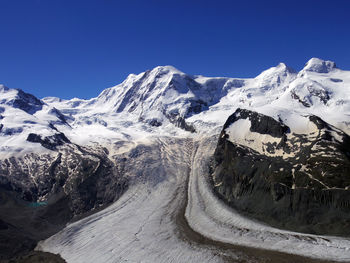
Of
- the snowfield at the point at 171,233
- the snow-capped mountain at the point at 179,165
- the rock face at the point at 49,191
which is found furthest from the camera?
the rock face at the point at 49,191

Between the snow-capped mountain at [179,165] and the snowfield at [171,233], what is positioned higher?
the snow-capped mountain at [179,165]

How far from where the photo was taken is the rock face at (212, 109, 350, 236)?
65.3 meters

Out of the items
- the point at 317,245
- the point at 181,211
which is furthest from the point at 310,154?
the point at 181,211

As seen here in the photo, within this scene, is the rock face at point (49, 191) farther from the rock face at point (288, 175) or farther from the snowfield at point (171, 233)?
the rock face at point (288, 175)

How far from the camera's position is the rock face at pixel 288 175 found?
65312mm

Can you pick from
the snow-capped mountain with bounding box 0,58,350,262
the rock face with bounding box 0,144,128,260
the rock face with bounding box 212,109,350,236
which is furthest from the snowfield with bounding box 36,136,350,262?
the rock face with bounding box 0,144,128,260

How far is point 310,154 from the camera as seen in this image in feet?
261

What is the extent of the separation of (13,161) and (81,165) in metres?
32.6

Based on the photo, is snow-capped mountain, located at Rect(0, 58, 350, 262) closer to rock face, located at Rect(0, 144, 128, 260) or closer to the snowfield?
rock face, located at Rect(0, 144, 128, 260)

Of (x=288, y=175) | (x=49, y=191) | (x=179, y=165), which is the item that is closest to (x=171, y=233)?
(x=288, y=175)

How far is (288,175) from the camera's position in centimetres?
7594

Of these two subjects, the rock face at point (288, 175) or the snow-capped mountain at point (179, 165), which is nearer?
the rock face at point (288, 175)

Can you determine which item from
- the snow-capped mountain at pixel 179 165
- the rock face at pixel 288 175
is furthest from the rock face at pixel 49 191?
the rock face at pixel 288 175

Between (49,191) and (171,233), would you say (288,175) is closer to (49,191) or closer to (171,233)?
(171,233)
